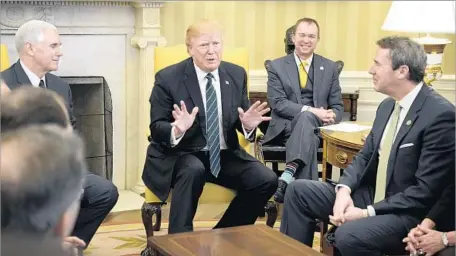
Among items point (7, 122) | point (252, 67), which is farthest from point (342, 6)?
point (7, 122)

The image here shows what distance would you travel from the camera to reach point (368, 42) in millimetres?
5902

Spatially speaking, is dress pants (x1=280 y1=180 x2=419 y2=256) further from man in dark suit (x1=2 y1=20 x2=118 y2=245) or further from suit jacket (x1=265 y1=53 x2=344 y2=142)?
suit jacket (x1=265 y1=53 x2=344 y2=142)

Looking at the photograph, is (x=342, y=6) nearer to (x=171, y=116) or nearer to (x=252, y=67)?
(x=252, y=67)

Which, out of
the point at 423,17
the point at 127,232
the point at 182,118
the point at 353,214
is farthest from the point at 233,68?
the point at 353,214

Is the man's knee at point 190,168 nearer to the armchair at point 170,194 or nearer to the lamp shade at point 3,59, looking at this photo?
the armchair at point 170,194

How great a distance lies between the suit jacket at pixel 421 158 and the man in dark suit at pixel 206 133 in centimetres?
87

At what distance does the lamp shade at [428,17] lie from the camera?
12.2 ft

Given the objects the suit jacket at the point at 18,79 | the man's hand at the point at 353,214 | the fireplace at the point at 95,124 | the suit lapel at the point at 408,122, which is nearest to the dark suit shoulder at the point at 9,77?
the suit jacket at the point at 18,79

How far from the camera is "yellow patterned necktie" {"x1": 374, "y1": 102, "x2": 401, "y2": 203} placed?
10.6 ft

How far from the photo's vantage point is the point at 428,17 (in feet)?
12.2

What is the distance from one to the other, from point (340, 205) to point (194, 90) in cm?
109

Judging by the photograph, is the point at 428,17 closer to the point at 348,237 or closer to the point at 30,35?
the point at 348,237

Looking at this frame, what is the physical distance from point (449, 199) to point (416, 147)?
0.25m

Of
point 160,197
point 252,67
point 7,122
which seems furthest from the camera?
point 252,67
